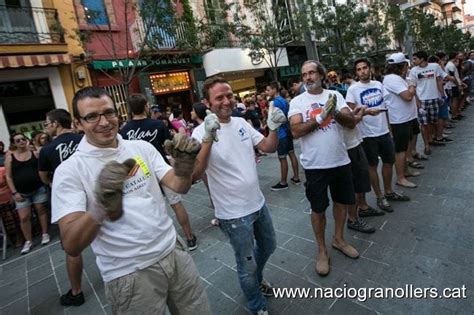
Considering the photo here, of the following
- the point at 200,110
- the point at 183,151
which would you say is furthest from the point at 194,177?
the point at 200,110

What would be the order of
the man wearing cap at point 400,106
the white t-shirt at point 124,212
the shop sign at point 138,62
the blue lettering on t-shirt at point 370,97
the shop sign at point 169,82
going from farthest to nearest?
the shop sign at point 169,82 < the shop sign at point 138,62 < the man wearing cap at point 400,106 < the blue lettering on t-shirt at point 370,97 < the white t-shirt at point 124,212

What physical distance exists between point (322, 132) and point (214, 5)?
48.0ft

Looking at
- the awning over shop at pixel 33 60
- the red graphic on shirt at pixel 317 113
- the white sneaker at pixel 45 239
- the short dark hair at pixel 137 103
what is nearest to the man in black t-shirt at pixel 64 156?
the short dark hair at pixel 137 103

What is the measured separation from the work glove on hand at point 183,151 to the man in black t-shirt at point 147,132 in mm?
2271

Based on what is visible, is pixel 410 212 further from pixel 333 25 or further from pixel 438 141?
pixel 333 25

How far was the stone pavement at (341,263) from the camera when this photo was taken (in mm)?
2607

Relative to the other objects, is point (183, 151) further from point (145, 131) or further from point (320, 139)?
point (145, 131)

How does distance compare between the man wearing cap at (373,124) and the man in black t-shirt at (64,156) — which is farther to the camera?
the man wearing cap at (373,124)

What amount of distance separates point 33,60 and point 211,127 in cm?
916

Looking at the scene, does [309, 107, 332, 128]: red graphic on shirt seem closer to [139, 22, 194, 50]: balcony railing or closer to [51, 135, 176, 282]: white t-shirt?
[51, 135, 176, 282]: white t-shirt

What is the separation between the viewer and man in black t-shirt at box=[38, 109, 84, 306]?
3096mm

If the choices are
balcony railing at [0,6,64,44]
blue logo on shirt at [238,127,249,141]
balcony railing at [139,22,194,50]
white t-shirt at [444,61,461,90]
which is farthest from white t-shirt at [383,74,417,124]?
balcony railing at [0,6,64,44]

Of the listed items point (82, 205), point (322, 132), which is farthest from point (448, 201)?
point (82, 205)

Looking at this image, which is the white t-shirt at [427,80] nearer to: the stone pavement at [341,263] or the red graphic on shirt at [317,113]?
the stone pavement at [341,263]
